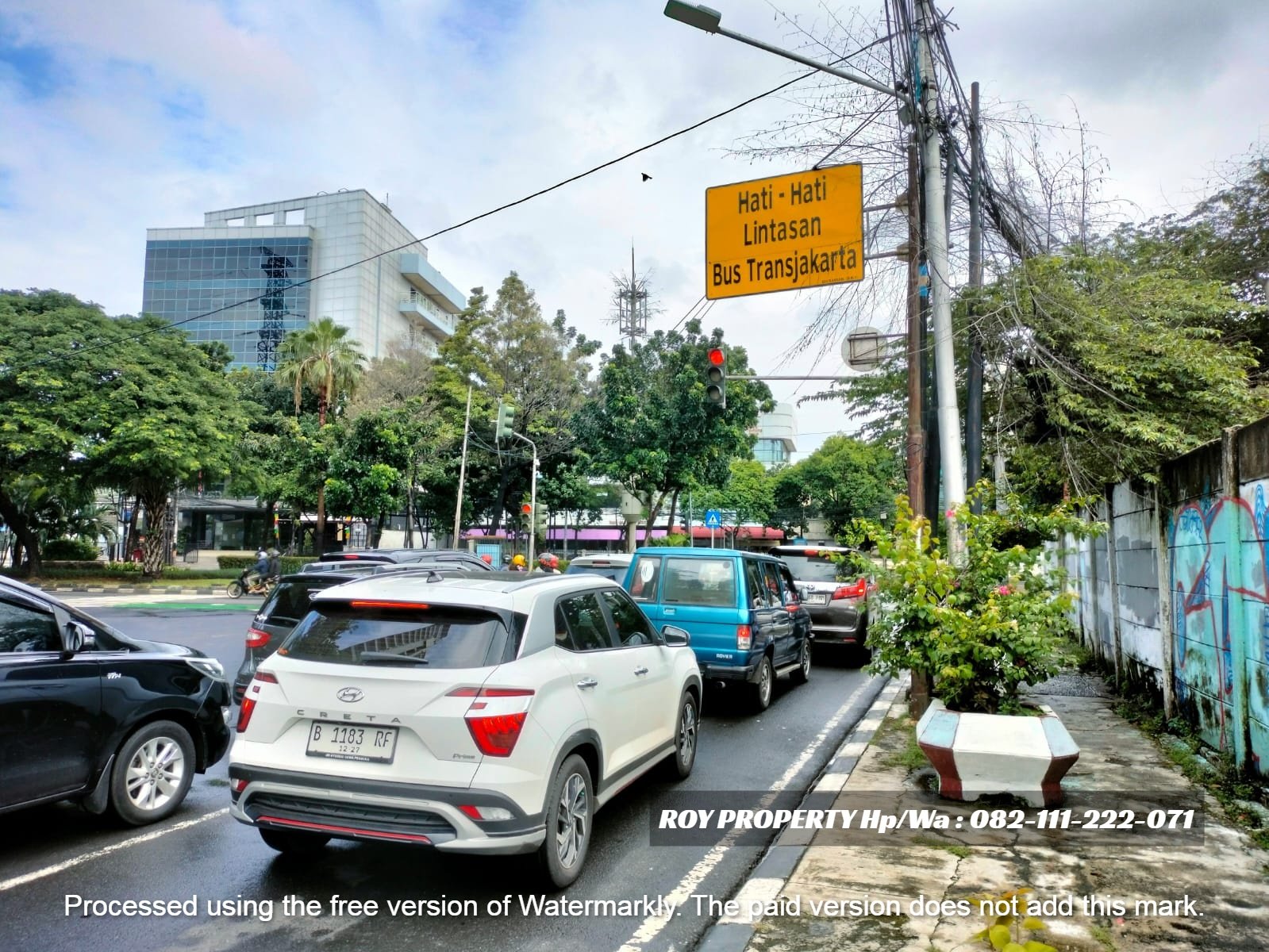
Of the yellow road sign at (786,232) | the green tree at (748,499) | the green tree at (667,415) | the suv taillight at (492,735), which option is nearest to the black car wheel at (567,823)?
the suv taillight at (492,735)

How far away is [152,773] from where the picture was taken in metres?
5.51

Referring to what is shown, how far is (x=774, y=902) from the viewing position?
13.9 feet

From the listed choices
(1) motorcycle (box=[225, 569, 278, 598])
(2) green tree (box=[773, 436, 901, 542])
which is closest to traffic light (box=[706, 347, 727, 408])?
(1) motorcycle (box=[225, 569, 278, 598])

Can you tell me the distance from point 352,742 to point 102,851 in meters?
2.09

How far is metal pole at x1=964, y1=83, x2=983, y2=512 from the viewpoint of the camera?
935cm

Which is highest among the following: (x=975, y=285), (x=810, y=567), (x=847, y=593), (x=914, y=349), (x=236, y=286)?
(x=236, y=286)

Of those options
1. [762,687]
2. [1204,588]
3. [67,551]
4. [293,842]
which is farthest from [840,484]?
[293,842]

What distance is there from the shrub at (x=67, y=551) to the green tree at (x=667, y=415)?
2504 cm

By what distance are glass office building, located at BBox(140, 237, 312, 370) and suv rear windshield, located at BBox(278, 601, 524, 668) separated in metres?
76.6

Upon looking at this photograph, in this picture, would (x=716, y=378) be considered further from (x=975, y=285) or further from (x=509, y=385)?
(x=509, y=385)

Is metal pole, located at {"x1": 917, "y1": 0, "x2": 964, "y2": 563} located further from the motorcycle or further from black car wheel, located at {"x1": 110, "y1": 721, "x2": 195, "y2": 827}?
A: the motorcycle

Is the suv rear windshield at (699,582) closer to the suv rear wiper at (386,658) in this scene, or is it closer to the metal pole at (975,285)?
the metal pole at (975,285)

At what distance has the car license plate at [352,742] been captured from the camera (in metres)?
4.11

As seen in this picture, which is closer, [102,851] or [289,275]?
[102,851]
